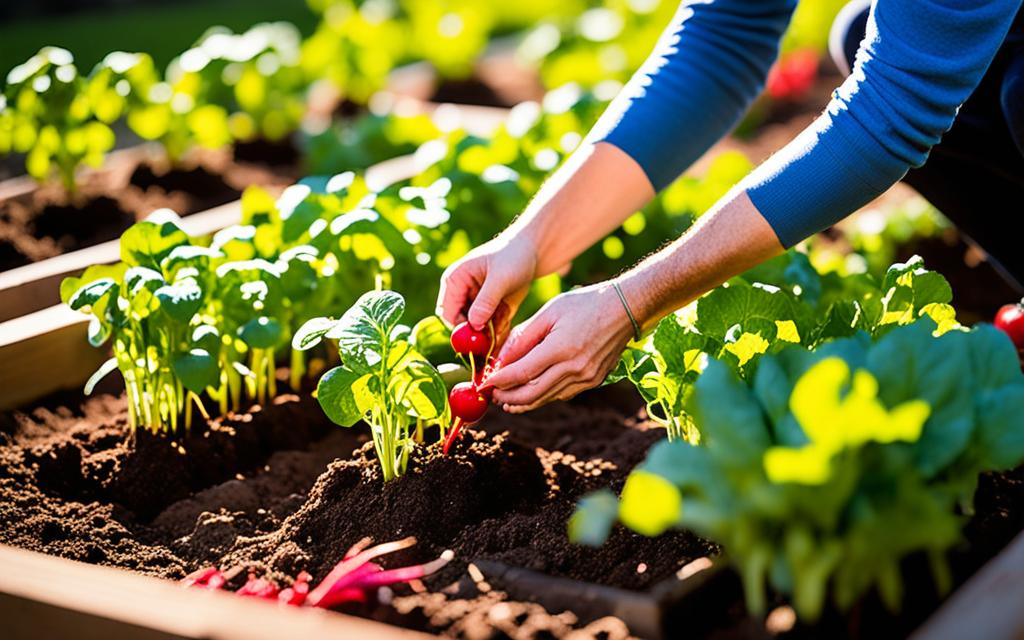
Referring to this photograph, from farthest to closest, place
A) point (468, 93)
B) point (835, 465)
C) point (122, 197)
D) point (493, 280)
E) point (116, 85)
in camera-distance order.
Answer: point (468, 93) < point (122, 197) < point (116, 85) < point (493, 280) < point (835, 465)

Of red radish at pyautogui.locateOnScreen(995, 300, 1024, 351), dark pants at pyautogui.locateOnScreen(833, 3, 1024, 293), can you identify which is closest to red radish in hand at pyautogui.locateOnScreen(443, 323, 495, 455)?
red radish at pyautogui.locateOnScreen(995, 300, 1024, 351)

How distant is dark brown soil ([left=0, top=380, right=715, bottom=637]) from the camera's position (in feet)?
5.99

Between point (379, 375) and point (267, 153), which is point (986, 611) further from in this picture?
point (267, 153)

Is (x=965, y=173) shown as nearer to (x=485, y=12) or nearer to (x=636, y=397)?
(x=636, y=397)

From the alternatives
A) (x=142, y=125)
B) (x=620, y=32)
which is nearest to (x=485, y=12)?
(x=620, y=32)

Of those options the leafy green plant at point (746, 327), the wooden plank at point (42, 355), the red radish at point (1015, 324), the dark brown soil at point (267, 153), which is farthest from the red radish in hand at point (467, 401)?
the dark brown soil at point (267, 153)

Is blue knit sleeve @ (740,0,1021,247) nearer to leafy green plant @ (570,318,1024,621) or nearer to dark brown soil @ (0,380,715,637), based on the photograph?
leafy green plant @ (570,318,1024,621)

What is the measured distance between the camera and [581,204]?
2318 millimetres

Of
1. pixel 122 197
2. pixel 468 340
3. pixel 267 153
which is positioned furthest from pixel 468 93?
pixel 468 340

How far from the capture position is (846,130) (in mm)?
1933

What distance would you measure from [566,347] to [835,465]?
2.02 ft

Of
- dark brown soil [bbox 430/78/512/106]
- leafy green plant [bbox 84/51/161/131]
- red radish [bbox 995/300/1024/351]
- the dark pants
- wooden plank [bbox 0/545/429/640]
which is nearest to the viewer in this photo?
wooden plank [bbox 0/545/429/640]

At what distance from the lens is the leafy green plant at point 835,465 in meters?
1.32

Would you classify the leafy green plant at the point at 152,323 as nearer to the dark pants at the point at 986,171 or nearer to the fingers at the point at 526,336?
the fingers at the point at 526,336
